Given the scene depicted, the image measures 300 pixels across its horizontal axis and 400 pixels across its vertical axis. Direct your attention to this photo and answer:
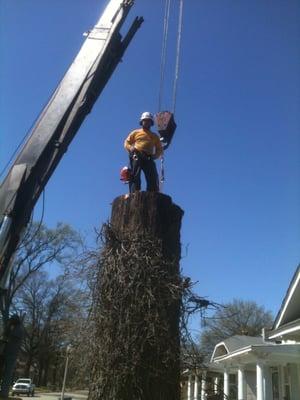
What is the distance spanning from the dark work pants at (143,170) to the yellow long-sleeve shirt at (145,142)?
11 centimetres

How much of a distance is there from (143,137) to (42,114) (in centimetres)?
137

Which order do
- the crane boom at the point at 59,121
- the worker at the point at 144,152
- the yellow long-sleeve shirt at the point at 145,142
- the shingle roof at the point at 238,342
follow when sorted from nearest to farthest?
the crane boom at the point at 59,121, the worker at the point at 144,152, the yellow long-sleeve shirt at the point at 145,142, the shingle roof at the point at 238,342

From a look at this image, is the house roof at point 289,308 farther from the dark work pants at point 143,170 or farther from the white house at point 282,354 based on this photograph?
the dark work pants at point 143,170

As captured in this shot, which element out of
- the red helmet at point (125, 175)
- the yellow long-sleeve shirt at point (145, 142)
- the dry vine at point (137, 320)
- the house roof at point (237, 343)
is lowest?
the dry vine at point (137, 320)

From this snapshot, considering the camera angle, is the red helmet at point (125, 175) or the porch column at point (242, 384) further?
the porch column at point (242, 384)

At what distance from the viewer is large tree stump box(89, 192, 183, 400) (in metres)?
3.54

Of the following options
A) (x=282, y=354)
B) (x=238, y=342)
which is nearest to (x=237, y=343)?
(x=238, y=342)

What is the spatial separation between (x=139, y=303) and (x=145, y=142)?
7.37ft

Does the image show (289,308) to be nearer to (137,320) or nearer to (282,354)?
(282,354)

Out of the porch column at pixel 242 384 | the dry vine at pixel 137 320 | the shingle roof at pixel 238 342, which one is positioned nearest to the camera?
the dry vine at pixel 137 320

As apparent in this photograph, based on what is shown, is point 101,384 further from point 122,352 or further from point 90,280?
point 90,280

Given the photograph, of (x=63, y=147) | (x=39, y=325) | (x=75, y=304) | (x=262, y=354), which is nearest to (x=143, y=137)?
(x=63, y=147)

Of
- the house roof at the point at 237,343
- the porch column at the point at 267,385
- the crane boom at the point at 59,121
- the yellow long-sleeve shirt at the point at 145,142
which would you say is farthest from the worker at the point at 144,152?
the house roof at the point at 237,343

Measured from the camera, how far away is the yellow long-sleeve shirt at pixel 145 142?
17.6 ft
